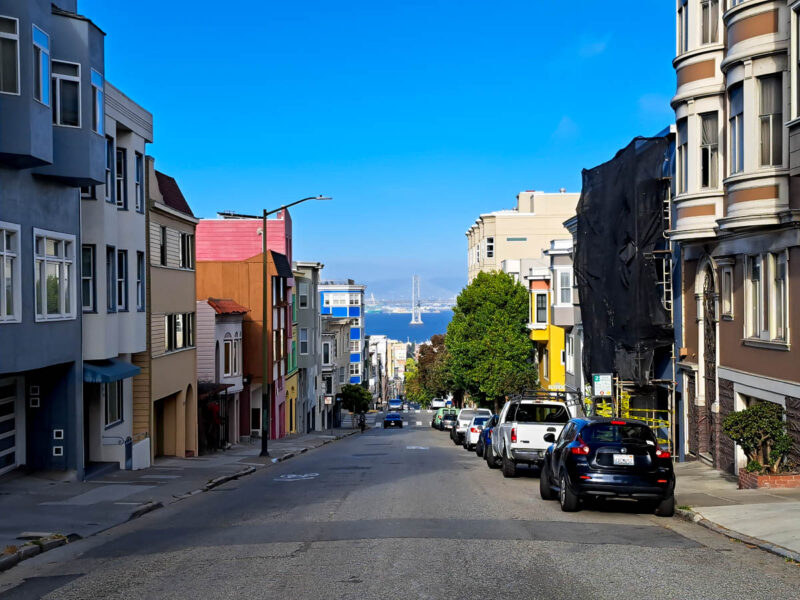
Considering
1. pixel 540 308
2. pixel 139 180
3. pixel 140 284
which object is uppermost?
pixel 139 180

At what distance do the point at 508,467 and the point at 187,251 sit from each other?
14.9m

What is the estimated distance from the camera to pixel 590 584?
9328 millimetres

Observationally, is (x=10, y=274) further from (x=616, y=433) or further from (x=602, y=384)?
(x=602, y=384)

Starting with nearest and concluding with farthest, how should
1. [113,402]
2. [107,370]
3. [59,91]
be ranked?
1. [59,91]
2. [107,370]
3. [113,402]

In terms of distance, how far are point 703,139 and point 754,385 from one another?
616cm

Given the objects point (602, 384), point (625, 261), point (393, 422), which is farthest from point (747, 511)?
point (393, 422)

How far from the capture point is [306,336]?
62.9 meters

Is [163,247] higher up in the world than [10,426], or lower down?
higher up

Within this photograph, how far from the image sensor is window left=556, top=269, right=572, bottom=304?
46.1 m

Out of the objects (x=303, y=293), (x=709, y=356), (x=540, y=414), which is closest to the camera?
(x=540, y=414)

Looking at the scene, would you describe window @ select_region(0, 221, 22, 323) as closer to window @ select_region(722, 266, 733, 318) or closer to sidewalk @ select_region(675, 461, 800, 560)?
sidewalk @ select_region(675, 461, 800, 560)

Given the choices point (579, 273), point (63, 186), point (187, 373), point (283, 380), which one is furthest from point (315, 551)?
point (283, 380)

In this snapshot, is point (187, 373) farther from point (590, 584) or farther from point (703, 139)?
point (590, 584)

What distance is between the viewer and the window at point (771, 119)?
60.4ft
